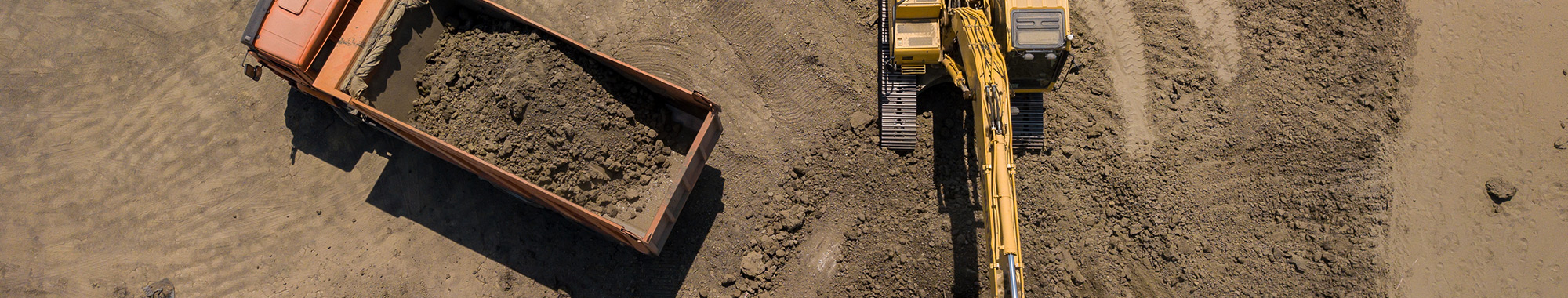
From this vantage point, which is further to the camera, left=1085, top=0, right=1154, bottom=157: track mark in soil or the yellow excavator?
left=1085, top=0, right=1154, bottom=157: track mark in soil

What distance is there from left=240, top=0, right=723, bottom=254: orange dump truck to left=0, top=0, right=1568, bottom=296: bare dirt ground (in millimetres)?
→ 1215

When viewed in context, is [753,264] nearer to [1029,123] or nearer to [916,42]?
[916,42]

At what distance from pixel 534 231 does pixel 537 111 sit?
2.10 m

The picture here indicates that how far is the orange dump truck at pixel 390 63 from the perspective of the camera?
29.2 feet

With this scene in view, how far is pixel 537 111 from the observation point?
29.9ft

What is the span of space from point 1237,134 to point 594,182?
8.96 meters

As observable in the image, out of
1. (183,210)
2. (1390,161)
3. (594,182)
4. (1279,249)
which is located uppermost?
(1390,161)

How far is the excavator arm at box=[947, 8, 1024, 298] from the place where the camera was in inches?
311

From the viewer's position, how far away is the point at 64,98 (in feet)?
35.2

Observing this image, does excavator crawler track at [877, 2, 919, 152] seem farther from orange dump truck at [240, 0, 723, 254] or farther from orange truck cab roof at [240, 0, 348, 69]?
orange truck cab roof at [240, 0, 348, 69]

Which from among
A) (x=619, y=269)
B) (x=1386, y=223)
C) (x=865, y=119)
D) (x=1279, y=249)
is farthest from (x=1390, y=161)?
(x=619, y=269)

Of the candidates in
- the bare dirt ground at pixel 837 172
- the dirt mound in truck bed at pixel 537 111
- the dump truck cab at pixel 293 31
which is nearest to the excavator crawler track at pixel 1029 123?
the bare dirt ground at pixel 837 172

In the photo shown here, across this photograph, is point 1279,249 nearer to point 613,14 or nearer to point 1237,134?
point 1237,134

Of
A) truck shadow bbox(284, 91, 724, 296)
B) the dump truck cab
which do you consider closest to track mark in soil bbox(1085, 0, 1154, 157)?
truck shadow bbox(284, 91, 724, 296)
